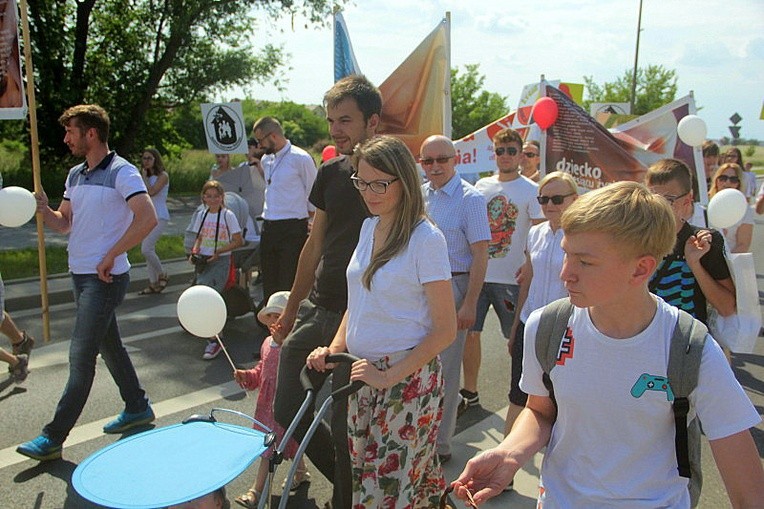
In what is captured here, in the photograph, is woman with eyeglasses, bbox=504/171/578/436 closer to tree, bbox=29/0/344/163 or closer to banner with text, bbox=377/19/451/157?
banner with text, bbox=377/19/451/157

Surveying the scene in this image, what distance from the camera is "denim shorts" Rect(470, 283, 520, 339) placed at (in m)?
4.96

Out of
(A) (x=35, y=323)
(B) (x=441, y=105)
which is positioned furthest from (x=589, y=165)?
(A) (x=35, y=323)

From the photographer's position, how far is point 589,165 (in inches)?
259

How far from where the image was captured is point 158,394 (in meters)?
5.24

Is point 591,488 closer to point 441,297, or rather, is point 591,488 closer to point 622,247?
point 622,247

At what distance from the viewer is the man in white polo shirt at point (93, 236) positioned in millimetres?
4086

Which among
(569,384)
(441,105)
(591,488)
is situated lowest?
(591,488)

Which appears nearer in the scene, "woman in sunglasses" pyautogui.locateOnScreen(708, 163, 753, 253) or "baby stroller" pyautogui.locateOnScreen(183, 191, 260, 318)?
"woman in sunglasses" pyautogui.locateOnScreen(708, 163, 753, 253)

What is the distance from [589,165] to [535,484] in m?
3.61

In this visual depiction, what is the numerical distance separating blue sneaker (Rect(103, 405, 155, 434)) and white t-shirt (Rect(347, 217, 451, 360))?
247cm

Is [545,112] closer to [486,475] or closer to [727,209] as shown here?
[727,209]

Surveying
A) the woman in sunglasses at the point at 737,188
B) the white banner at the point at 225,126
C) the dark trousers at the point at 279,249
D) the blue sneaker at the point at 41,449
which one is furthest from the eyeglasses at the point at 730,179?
the white banner at the point at 225,126

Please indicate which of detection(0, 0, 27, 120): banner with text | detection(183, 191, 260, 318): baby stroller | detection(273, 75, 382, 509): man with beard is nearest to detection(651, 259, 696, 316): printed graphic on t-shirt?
detection(273, 75, 382, 509): man with beard

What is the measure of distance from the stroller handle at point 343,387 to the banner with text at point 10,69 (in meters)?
3.56
